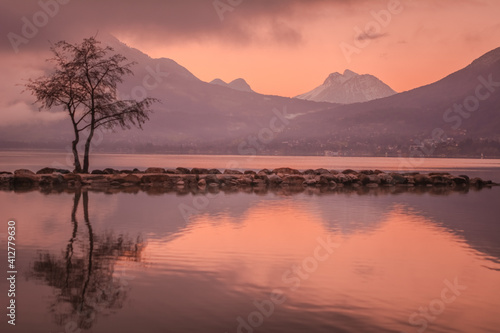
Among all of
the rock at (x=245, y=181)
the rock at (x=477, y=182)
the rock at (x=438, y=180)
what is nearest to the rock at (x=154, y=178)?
the rock at (x=245, y=181)

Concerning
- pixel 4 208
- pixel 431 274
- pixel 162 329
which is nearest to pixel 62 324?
pixel 162 329

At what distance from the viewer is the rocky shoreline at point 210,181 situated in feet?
152

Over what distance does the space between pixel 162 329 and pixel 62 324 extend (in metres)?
1.98

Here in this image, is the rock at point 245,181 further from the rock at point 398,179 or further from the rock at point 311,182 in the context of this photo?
the rock at point 398,179

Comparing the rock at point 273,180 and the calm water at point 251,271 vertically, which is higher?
the rock at point 273,180

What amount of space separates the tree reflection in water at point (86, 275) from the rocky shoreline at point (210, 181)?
84.2ft

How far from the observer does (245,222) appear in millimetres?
26000

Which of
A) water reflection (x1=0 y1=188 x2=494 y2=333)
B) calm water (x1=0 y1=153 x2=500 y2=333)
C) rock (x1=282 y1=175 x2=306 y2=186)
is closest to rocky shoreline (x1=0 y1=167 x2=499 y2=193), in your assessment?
rock (x1=282 y1=175 x2=306 y2=186)

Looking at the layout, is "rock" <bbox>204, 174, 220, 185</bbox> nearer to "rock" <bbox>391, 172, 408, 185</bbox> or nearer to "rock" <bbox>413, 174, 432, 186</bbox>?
"rock" <bbox>391, 172, 408, 185</bbox>

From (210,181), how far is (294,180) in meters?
9.03

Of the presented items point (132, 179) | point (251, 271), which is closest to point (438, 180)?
point (132, 179)

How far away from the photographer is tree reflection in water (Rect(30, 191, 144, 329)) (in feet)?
35.0

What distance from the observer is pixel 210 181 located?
2016 inches

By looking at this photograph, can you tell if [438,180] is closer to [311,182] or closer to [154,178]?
[311,182]
